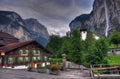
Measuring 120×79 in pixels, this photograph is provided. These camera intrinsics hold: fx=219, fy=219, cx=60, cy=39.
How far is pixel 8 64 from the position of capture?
175ft

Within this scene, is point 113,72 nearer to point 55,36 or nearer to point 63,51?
point 63,51

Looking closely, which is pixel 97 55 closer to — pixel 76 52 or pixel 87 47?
pixel 76 52

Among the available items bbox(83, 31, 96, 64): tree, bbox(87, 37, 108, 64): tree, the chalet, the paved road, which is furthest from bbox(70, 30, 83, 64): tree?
the paved road

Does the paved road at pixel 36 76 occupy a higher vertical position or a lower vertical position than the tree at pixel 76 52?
lower

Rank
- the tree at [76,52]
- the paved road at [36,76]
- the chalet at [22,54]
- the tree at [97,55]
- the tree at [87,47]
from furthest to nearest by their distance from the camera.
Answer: the tree at [76,52] → the chalet at [22,54] → the tree at [87,47] → the tree at [97,55] → the paved road at [36,76]

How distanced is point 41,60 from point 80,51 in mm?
11528

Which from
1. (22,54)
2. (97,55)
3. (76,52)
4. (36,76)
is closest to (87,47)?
(76,52)

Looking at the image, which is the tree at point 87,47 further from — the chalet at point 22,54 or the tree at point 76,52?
the chalet at point 22,54

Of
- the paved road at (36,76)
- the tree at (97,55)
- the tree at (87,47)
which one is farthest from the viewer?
the tree at (87,47)

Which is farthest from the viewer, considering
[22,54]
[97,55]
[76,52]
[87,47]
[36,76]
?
[87,47]

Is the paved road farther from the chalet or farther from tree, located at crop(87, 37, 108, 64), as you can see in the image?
the chalet

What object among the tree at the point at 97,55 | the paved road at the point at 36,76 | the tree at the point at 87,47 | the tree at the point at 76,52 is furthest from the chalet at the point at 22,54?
the tree at the point at 97,55

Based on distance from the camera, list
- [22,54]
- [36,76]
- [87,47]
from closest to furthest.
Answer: [36,76] → [22,54] → [87,47]

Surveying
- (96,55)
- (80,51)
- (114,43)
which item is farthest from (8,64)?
(114,43)
